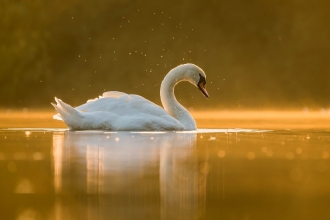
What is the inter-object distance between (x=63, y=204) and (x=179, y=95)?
35158 millimetres

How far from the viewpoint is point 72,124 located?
11.3 m

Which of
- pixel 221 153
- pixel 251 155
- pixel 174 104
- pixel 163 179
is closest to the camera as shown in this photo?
pixel 163 179

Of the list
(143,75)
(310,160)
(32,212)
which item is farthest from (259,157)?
(143,75)

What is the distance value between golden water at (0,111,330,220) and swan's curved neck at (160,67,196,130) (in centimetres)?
225

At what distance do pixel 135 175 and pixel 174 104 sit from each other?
6.26 meters

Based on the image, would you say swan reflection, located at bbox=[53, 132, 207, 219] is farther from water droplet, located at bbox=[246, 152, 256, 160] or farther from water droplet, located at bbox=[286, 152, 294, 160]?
water droplet, located at bbox=[286, 152, 294, 160]

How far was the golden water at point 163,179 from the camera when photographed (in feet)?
15.2

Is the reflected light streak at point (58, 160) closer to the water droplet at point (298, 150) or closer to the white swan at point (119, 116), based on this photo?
the white swan at point (119, 116)

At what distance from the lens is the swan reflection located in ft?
15.6

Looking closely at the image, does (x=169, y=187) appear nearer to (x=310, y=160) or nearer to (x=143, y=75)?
(x=310, y=160)

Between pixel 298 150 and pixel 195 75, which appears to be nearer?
pixel 298 150

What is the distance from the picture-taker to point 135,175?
6.01 m

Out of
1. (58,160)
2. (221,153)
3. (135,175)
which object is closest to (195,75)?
(221,153)

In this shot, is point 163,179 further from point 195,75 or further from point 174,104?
point 195,75
